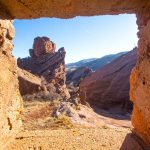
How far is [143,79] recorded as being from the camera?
427 cm

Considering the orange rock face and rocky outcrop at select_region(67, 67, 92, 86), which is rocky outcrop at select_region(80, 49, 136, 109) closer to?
the orange rock face

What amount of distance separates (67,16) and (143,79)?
1593 millimetres

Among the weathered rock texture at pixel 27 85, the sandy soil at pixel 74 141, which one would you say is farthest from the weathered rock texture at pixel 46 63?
the sandy soil at pixel 74 141

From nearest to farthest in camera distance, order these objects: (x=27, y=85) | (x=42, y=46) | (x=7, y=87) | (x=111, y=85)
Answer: (x=7, y=87), (x=27, y=85), (x=111, y=85), (x=42, y=46)

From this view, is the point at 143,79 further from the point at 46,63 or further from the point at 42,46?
the point at 42,46

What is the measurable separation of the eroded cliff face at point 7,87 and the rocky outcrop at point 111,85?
15454 mm

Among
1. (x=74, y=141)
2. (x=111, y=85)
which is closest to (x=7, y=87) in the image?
(x=74, y=141)

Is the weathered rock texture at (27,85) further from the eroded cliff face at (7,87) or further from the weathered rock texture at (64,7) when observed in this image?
the weathered rock texture at (64,7)

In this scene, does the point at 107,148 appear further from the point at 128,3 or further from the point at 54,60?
the point at 54,60

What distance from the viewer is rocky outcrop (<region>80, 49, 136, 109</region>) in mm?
23594

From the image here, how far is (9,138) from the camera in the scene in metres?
4.98

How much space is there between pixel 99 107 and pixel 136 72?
757 inches

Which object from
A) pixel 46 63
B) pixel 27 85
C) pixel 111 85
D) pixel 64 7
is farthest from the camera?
pixel 46 63

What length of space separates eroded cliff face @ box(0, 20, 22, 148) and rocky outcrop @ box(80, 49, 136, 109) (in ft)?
50.7
